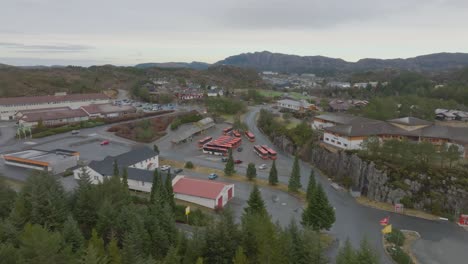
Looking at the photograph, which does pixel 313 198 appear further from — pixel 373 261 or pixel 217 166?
pixel 217 166

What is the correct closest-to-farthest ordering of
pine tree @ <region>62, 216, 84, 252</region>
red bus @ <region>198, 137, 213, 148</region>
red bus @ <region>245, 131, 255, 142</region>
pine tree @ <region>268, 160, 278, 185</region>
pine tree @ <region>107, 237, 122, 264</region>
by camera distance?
1. pine tree @ <region>107, 237, 122, 264</region>
2. pine tree @ <region>62, 216, 84, 252</region>
3. pine tree @ <region>268, 160, 278, 185</region>
4. red bus @ <region>198, 137, 213, 148</region>
5. red bus @ <region>245, 131, 255, 142</region>

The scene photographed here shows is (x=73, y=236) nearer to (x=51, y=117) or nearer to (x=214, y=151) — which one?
(x=214, y=151)

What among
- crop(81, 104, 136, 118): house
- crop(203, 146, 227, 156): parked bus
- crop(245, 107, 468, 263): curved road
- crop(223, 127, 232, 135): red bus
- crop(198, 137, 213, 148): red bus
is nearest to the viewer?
crop(245, 107, 468, 263): curved road

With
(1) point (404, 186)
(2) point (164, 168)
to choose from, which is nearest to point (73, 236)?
(2) point (164, 168)

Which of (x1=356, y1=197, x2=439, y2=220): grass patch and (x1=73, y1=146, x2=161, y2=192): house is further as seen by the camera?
(x1=73, y1=146, x2=161, y2=192): house

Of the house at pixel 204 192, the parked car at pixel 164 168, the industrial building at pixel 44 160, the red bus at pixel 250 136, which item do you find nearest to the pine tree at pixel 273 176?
the house at pixel 204 192

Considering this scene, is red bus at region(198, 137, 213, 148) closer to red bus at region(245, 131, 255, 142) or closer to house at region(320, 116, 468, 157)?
red bus at region(245, 131, 255, 142)

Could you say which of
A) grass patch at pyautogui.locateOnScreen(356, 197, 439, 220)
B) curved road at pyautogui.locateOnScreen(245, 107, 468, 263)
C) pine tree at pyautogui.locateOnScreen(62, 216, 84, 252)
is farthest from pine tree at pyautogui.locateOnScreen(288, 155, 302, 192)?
pine tree at pyautogui.locateOnScreen(62, 216, 84, 252)

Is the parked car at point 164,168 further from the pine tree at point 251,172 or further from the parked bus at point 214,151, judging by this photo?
the pine tree at point 251,172
